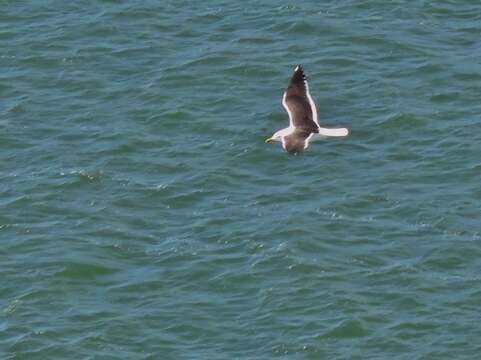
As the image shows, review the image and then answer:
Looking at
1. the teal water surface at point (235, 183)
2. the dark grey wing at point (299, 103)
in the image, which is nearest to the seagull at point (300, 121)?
the dark grey wing at point (299, 103)

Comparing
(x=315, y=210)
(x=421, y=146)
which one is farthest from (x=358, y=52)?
(x=315, y=210)

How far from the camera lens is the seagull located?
44059 millimetres

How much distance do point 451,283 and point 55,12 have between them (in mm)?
18359

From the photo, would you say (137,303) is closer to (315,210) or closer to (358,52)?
(315,210)

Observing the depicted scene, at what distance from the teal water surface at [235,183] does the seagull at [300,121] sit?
93cm

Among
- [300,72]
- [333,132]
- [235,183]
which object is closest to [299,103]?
[300,72]

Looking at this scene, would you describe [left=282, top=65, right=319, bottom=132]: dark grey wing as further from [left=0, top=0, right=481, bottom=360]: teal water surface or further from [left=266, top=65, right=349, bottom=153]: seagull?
[left=0, top=0, right=481, bottom=360]: teal water surface

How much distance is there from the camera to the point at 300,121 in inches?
1785

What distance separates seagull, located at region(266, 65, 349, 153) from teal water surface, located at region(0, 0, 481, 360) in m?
0.93

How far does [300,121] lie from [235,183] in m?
2.33

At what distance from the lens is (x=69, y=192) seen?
44.9 m

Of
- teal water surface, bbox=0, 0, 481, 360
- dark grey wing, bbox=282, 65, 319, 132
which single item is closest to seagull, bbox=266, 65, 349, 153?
dark grey wing, bbox=282, 65, 319, 132

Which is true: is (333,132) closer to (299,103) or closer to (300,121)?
(300,121)

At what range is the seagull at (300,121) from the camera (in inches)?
1735
